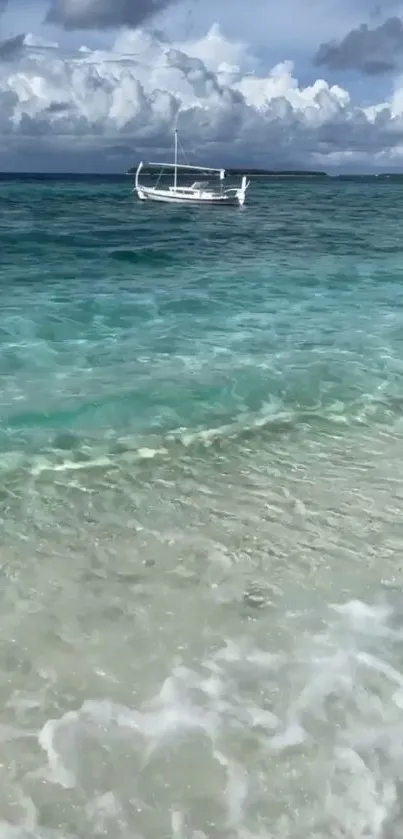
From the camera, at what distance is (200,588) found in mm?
8633

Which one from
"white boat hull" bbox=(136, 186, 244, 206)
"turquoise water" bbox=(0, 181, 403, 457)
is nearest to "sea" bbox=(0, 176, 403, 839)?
"turquoise water" bbox=(0, 181, 403, 457)

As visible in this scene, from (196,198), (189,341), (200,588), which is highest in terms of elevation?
(196,198)

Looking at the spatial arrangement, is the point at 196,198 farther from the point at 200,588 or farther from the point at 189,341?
the point at 200,588

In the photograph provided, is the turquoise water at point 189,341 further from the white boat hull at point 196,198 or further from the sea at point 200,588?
the white boat hull at point 196,198

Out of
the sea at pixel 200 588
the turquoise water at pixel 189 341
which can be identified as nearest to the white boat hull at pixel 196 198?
the turquoise water at pixel 189 341

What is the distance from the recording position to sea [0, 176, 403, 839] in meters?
6.09

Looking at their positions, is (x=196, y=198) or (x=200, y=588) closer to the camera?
(x=200, y=588)

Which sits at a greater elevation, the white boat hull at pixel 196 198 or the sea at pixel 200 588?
the white boat hull at pixel 196 198

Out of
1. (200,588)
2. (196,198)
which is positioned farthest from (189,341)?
(196,198)

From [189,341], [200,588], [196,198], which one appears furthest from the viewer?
[196,198]

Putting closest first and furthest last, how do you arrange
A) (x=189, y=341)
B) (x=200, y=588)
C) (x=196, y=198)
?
1. (x=200, y=588)
2. (x=189, y=341)
3. (x=196, y=198)

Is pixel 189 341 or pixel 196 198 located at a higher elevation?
pixel 196 198

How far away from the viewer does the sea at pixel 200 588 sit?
6.09 metres

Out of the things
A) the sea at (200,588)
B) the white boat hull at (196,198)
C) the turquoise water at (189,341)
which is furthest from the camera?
the white boat hull at (196,198)
